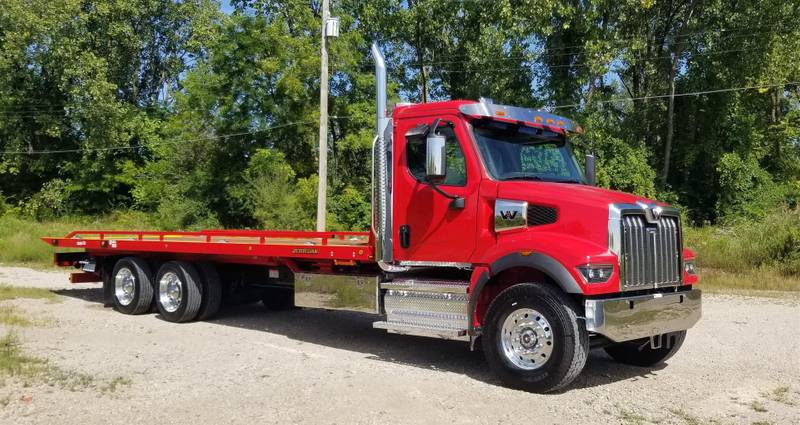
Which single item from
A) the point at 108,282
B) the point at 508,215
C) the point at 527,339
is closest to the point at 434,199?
the point at 508,215

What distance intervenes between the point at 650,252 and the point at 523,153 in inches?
66.7

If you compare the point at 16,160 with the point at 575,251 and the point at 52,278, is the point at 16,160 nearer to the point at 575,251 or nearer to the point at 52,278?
the point at 52,278

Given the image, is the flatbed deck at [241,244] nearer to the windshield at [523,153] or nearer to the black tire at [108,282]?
the black tire at [108,282]

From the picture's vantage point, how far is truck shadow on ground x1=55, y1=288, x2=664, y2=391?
7.86 meters

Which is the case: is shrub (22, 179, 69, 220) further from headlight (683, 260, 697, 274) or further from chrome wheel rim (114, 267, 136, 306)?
headlight (683, 260, 697, 274)

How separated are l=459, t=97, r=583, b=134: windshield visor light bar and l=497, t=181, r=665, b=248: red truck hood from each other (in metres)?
0.77

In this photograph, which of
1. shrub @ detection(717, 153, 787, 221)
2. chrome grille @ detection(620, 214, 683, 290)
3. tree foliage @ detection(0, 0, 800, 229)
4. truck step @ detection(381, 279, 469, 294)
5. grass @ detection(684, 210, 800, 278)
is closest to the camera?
chrome grille @ detection(620, 214, 683, 290)

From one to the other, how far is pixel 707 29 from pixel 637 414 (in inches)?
1010

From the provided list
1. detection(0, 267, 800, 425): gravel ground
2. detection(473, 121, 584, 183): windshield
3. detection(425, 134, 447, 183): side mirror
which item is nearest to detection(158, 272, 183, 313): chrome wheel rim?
detection(0, 267, 800, 425): gravel ground

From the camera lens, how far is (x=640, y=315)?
22.1 feet

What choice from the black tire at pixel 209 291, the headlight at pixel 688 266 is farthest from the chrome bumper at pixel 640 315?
Result: the black tire at pixel 209 291

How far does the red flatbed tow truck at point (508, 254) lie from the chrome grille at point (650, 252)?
17 mm

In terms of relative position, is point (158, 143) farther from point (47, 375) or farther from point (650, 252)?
point (650, 252)

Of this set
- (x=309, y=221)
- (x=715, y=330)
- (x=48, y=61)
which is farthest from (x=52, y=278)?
(x=48, y=61)
